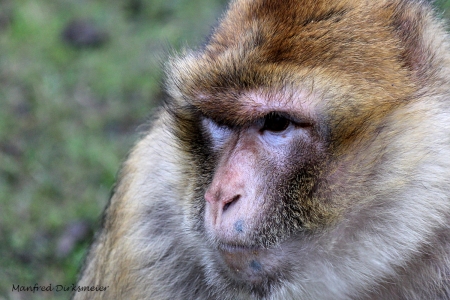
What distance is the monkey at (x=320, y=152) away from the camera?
2930 millimetres

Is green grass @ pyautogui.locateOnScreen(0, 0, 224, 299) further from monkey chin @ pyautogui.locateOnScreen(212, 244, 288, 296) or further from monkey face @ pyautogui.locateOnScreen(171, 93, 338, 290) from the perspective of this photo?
monkey chin @ pyautogui.locateOnScreen(212, 244, 288, 296)

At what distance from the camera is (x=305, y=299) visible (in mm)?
3092

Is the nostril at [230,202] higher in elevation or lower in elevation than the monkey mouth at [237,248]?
higher

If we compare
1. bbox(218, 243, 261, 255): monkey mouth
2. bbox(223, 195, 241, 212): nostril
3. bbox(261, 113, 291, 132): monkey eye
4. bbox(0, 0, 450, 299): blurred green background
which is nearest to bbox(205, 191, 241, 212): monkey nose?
bbox(223, 195, 241, 212): nostril

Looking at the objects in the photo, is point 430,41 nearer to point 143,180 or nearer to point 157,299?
point 143,180

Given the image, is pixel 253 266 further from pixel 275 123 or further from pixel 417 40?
pixel 417 40

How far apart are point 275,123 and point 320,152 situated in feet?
0.72

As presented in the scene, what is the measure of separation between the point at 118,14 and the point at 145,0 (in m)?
0.38

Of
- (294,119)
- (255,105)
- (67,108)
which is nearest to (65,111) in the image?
(67,108)

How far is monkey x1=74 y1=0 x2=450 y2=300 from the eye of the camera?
293cm

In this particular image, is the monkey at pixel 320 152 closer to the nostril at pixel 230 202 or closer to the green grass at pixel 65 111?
the nostril at pixel 230 202

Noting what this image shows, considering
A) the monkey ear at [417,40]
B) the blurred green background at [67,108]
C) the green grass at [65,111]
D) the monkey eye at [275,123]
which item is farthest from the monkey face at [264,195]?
the green grass at [65,111]

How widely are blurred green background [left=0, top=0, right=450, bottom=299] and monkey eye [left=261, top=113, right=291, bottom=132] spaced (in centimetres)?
139

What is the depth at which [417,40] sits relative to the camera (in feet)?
10.6
